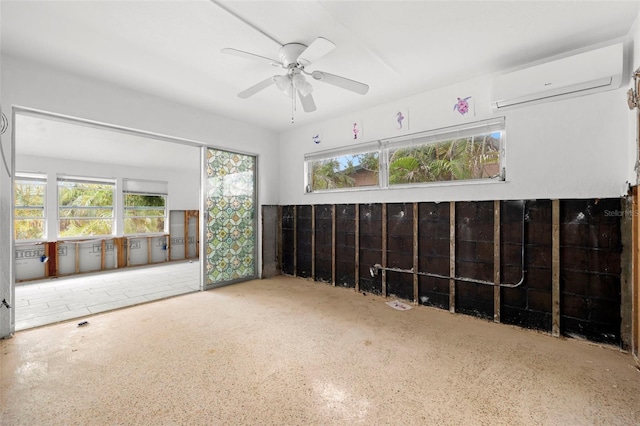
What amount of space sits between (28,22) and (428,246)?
4.33 m

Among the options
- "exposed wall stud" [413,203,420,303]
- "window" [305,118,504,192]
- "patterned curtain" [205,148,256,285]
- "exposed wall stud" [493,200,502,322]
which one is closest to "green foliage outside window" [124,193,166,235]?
"patterned curtain" [205,148,256,285]

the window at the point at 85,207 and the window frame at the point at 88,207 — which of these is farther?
the window at the point at 85,207

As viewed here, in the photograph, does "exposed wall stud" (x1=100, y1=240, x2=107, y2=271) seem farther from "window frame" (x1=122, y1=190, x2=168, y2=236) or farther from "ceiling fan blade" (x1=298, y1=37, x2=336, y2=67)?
"ceiling fan blade" (x1=298, y1=37, x2=336, y2=67)

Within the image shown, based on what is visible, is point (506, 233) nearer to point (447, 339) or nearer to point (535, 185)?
point (535, 185)

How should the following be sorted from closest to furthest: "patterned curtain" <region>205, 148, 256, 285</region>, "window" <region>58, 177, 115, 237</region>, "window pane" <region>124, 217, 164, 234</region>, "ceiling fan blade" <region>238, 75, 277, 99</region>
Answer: "ceiling fan blade" <region>238, 75, 277, 99</region> → "patterned curtain" <region>205, 148, 256, 285</region> → "window" <region>58, 177, 115, 237</region> → "window pane" <region>124, 217, 164, 234</region>

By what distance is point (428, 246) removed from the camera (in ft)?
11.3

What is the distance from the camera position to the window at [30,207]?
5.48m

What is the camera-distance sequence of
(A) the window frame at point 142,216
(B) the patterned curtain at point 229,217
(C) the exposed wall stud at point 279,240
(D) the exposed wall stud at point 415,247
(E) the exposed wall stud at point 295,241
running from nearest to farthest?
(D) the exposed wall stud at point 415,247 → (B) the patterned curtain at point 229,217 → (E) the exposed wall stud at point 295,241 → (C) the exposed wall stud at point 279,240 → (A) the window frame at point 142,216

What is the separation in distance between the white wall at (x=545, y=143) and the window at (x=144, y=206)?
20.6 feet

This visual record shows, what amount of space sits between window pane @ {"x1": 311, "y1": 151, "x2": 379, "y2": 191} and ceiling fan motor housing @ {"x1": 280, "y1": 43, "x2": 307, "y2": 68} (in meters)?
1.90

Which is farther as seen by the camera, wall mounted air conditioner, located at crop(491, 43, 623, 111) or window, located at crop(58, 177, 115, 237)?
window, located at crop(58, 177, 115, 237)

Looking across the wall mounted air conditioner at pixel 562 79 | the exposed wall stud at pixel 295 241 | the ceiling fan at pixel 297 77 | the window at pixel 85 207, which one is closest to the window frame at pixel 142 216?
the window at pixel 85 207

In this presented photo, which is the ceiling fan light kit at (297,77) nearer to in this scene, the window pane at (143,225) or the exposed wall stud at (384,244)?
the exposed wall stud at (384,244)

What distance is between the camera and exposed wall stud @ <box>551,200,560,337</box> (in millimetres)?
2643
